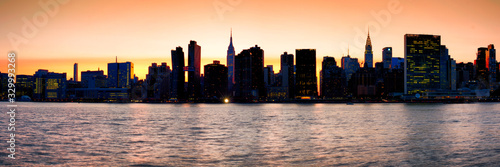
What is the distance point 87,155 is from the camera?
36.6 m

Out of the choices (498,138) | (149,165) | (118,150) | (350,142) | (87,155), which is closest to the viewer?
(149,165)

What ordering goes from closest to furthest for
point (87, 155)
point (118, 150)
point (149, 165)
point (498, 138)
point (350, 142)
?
1. point (149, 165)
2. point (87, 155)
3. point (118, 150)
4. point (350, 142)
5. point (498, 138)

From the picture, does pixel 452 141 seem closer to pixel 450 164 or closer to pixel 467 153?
pixel 467 153

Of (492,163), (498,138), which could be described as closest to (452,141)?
(498,138)

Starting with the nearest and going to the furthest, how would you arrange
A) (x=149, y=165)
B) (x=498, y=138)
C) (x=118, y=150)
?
1. (x=149, y=165)
2. (x=118, y=150)
3. (x=498, y=138)

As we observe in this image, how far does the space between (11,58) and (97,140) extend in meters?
14.0

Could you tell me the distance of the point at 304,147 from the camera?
1647 inches

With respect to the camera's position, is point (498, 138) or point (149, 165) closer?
point (149, 165)

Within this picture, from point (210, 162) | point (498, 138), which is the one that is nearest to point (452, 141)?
point (498, 138)

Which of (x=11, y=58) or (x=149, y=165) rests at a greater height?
(x=11, y=58)

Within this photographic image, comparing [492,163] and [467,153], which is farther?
[467,153]

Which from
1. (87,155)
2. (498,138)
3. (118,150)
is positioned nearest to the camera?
(87,155)

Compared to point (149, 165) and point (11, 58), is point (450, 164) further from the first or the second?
point (11, 58)

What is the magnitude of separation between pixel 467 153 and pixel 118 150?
31.9 meters
